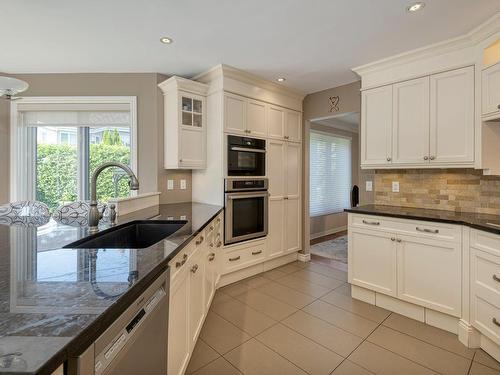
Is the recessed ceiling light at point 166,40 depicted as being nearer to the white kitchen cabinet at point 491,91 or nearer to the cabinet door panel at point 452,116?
the cabinet door panel at point 452,116

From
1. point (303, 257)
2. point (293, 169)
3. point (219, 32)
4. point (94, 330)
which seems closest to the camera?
point (94, 330)

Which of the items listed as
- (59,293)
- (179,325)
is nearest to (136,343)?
(59,293)

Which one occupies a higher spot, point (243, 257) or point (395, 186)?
point (395, 186)

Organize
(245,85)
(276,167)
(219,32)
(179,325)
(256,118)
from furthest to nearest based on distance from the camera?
(276,167), (256,118), (245,85), (219,32), (179,325)

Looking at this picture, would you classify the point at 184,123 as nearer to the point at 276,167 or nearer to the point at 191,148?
the point at 191,148

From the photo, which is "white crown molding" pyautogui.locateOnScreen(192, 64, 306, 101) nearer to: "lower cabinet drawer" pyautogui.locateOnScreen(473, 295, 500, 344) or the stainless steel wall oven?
the stainless steel wall oven

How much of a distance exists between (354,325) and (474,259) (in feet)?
3.42

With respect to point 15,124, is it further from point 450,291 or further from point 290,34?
point 450,291

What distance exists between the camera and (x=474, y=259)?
77.5 inches

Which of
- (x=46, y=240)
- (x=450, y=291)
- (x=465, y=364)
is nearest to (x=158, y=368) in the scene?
(x=46, y=240)

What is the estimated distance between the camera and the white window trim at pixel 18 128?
3121mm

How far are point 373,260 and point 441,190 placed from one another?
0.98 m

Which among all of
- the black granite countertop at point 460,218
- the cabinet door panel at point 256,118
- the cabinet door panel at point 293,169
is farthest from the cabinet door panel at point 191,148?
the black granite countertop at point 460,218

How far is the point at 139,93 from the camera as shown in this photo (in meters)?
3.16
